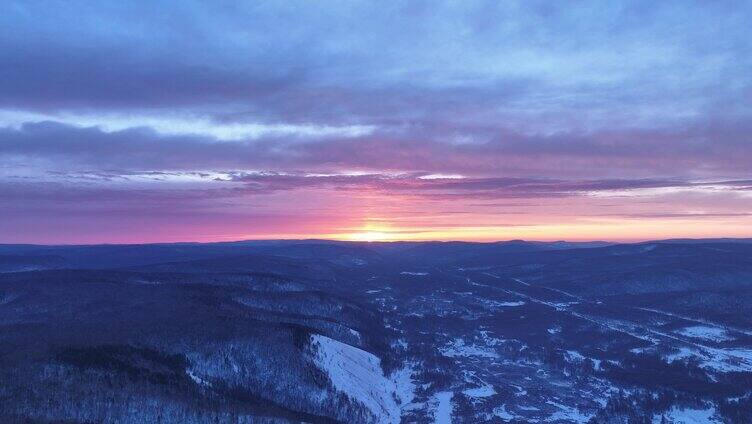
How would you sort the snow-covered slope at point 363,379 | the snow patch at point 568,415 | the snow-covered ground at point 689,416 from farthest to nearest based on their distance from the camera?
1. the snow-covered slope at point 363,379
2. the snow patch at point 568,415
3. the snow-covered ground at point 689,416

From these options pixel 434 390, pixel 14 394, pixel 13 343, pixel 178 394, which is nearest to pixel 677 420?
pixel 434 390

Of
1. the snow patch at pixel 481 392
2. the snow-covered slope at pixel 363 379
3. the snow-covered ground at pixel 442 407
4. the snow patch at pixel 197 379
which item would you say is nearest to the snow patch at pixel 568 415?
→ the snow patch at pixel 481 392

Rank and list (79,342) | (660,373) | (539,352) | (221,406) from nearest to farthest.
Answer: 1. (221,406)
2. (79,342)
3. (660,373)
4. (539,352)

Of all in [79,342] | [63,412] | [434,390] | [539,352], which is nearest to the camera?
[63,412]

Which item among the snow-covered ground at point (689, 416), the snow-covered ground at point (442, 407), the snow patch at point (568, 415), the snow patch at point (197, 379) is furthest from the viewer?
the snow-covered ground at point (442, 407)

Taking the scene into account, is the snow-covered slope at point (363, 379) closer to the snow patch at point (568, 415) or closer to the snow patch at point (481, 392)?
the snow patch at point (481, 392)

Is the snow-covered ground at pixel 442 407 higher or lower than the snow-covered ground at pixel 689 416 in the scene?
higher

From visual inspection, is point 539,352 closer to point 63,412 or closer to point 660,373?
point 660,373

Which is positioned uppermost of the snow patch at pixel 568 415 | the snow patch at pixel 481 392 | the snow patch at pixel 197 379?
the snow patch at pixel 197 379

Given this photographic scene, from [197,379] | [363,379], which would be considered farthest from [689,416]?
[197,379]
